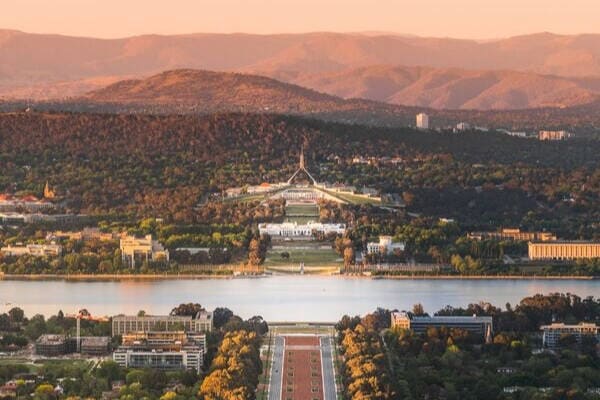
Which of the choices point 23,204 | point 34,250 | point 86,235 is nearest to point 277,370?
point 34,250

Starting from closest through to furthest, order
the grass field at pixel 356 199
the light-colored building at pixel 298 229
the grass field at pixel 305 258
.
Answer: the grass field at pixel 305 258
the light-colored building at pixel 298 229
the grass field at pixel 356 199

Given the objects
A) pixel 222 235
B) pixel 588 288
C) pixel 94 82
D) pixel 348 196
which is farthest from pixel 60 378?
pixel 94 82

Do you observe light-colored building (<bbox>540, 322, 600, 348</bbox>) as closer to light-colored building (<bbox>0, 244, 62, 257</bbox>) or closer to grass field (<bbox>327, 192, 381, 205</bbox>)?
light-colored building (<bbox>0, 244, 62, 257</bbox>)

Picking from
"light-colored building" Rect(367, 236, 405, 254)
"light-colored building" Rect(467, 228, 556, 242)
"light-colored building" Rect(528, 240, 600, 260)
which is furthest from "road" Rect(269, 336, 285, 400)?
"light-colored building" Rect(467, 228, 556, 242)

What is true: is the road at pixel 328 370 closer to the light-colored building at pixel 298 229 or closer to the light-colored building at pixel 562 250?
the light-colored building at pixel 562 250

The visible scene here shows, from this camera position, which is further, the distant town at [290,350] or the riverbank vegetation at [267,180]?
the riverbank vegetation at [267,180]

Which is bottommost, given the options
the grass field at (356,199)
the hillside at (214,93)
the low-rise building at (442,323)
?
the low-rise building at (442,323)

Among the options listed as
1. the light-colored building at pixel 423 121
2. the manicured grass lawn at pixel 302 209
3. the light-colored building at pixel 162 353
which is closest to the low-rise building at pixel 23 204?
the manicured grass lawn at pixel 302 209
